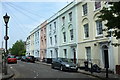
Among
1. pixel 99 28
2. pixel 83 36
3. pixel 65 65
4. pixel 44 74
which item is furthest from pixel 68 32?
pixel 44 74

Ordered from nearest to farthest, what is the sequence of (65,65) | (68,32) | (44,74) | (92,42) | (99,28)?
(44,74) → (65,65) → (99,28) → (92,42) → (68,32)

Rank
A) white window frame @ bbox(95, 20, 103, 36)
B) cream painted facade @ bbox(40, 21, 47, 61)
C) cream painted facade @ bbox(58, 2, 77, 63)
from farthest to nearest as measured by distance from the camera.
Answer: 1. cream painted facade @ bbox(40, 21, 47, 61)
2. cream painted facade @ bbox(58, 2, 77, 63)
3. white window frame @ bbox(95, 20, 103, 36)

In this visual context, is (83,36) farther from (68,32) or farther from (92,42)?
(68,32)

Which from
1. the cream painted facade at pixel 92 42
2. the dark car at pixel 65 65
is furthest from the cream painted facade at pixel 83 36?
the dark car at pixel 65 65

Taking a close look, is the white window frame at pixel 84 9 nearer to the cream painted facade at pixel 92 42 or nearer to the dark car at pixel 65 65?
the cream painted facade at pixel 92 42

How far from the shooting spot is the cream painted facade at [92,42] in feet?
69.5

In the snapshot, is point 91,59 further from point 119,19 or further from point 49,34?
point 49,34

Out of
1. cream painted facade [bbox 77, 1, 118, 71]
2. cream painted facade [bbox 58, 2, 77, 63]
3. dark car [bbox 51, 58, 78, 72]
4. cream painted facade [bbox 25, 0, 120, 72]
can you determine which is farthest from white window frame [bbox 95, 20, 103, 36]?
cream painted facade [bbox 58, 2, 77, 63]

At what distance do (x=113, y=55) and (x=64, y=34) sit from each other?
14.7 m

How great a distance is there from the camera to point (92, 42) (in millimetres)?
24906

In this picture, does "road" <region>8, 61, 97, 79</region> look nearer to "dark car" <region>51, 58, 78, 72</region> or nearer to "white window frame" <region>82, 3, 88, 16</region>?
"dark car" <region>51, 58, 78, 72</region>

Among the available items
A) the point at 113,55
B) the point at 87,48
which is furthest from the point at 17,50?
the point at 113,55

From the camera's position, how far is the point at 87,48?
86.6ft

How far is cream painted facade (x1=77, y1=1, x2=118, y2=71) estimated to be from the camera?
21188 mm
